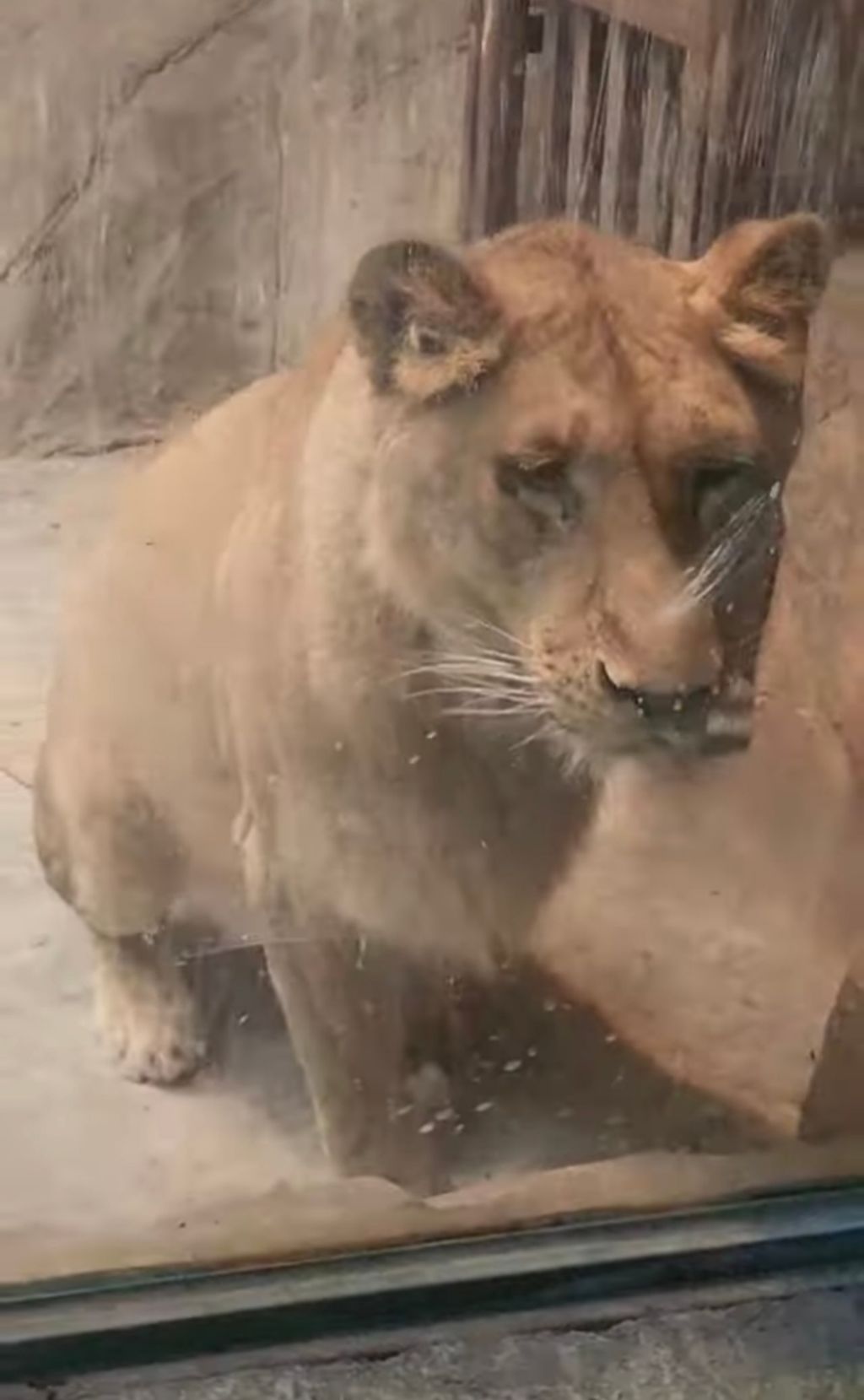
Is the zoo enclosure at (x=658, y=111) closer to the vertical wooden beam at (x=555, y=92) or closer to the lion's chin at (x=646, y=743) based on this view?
the vertical wooden beam at (x=555, y=92)

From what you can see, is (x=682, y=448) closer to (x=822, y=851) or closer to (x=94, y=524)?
(x=94, y=524)

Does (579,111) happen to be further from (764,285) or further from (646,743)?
(646,743)

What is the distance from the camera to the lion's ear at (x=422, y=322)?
0.87 metres

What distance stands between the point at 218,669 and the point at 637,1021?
31 cm

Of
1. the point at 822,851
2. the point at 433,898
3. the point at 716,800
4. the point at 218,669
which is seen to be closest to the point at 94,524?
the point at 218,669

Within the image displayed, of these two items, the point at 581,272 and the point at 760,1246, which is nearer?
the point at 581,272

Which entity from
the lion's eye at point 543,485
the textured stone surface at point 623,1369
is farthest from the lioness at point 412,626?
the textured stone surface at point 623,1369

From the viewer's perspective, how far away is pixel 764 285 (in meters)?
0.92

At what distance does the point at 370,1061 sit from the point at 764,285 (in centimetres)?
42

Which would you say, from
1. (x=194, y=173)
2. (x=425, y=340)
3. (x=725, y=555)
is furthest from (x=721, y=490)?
(x=194, y=173)

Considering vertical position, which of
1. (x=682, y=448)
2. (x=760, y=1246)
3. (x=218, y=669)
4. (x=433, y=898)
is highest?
(x=682, y=448)

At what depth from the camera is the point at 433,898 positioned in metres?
1.04

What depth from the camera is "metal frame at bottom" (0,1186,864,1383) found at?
3.21 feet

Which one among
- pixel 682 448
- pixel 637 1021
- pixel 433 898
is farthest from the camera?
pixel 637 1021
